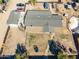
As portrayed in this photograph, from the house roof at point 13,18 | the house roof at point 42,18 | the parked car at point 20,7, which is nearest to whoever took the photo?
the house roof at point 42,18

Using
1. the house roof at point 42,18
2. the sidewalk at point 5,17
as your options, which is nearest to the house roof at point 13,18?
the sidewalk at point 5,17

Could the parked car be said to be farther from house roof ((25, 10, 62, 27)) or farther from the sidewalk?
house roof ((25, 10, 62, 27))

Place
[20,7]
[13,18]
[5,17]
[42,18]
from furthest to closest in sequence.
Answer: [20,7]
[5,17]
[13,18]
[42,18]

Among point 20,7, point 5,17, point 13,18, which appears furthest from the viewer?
point 20,7

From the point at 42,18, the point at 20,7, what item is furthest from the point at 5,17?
the point at 42,18

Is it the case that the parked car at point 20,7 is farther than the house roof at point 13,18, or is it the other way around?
the parked car at point 20,7

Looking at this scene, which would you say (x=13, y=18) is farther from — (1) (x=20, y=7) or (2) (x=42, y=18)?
(2) (x=42, y=18)

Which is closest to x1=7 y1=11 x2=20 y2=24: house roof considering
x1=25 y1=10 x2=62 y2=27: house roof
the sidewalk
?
the sidewalk

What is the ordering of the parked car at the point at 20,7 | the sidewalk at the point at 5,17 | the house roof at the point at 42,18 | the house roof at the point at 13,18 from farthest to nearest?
1. the parked car at the point at 20,7
2. the house roof at the point at 13,18
3. the house roof at the point at 42,18
4. the sidewalk at the point at 5,17

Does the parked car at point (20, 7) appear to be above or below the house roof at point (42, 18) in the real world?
above

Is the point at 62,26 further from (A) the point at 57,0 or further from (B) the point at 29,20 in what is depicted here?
(A) the point at 57,0

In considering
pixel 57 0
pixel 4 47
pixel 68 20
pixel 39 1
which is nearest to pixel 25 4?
pixel 39 1

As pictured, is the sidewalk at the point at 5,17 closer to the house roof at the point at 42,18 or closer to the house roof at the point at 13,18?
the house roof at the point at 13,18
